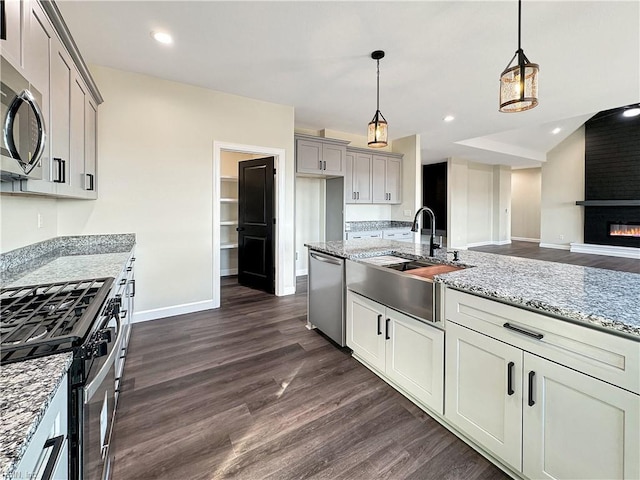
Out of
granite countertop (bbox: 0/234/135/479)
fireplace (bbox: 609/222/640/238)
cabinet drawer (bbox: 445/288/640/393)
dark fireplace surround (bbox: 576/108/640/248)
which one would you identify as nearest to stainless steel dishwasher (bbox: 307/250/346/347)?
cabinet drawer (bbox: 445/288/640/393)

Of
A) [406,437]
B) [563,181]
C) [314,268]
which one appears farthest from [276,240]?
[563,181]

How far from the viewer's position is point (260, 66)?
311 cm

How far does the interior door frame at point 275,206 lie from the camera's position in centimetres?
378

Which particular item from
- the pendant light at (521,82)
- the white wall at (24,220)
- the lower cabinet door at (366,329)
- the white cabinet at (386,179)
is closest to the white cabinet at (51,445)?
the white wall at (24,220)

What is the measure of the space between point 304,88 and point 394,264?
8.58 ft

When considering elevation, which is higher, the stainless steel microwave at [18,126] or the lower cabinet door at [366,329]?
the stainless steel microwave at [18,126]

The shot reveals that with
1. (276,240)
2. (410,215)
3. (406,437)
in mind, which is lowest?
(406,437)

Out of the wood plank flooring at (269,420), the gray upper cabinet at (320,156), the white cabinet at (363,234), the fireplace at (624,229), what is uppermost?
the gray upper cabinet at (320,156)

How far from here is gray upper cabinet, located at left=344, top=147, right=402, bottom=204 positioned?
5.61 m

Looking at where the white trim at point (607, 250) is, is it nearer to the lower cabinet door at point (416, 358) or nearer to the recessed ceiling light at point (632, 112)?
the recessed ceiling light at point (632, 112)

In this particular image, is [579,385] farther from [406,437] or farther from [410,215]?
[410,215]

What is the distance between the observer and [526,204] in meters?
11.1

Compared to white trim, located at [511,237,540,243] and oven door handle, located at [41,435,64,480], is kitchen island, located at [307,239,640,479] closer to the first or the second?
oven door handle, located at [41,435,64,480]

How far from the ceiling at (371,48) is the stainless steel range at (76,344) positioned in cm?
225
